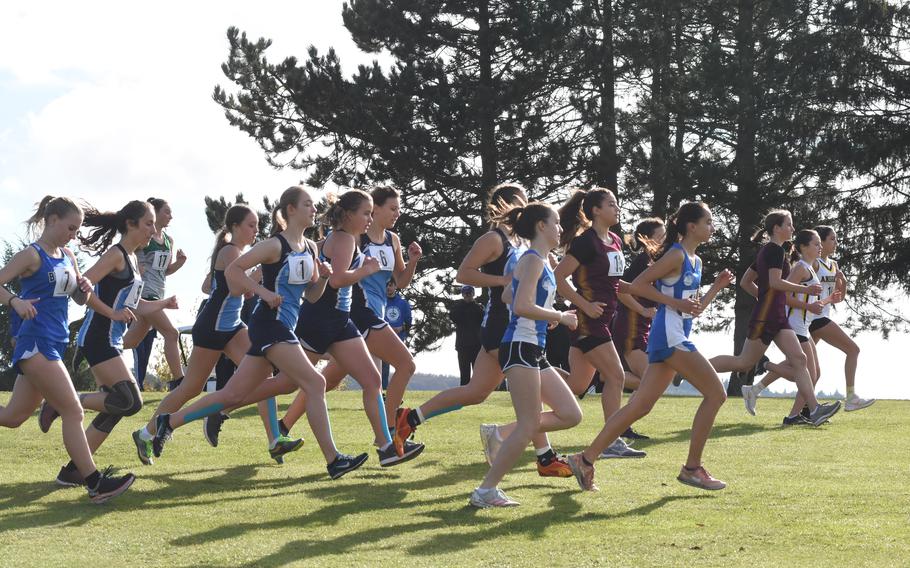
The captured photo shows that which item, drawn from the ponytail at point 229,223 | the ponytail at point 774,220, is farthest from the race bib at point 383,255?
the ponytail at point 774,220

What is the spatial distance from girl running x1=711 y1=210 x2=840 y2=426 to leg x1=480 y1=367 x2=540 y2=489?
5.41 m

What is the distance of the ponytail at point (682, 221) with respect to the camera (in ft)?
25.7

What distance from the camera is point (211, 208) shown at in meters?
29.9

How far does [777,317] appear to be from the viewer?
12.1m

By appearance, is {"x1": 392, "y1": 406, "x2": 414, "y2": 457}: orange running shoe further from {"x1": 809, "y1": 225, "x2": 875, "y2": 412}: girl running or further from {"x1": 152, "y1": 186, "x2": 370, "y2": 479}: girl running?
{"x1": 809, "y1": 225, "x2": 875, "y2": 412}: girl running

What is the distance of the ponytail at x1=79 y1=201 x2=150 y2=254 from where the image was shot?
826 cm

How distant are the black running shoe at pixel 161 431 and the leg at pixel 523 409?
307cm

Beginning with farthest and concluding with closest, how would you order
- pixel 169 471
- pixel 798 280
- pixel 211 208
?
1. pixel 211 208
2. pixel 798 280
3. pixel 169 471

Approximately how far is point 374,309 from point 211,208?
21.3m

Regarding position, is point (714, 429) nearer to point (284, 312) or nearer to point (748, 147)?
point (284, 312)

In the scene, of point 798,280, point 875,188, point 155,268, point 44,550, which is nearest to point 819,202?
point 875,188

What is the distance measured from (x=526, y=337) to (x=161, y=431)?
3.39 meters

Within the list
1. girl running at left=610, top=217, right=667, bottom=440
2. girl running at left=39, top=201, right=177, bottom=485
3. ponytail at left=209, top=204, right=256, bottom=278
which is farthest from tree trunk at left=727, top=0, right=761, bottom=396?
girl running at left=39, top=201, right=177, bottom=485

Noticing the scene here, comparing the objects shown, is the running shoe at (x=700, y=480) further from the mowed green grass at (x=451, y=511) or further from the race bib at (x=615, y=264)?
the race bib at (x=615, y=264)
